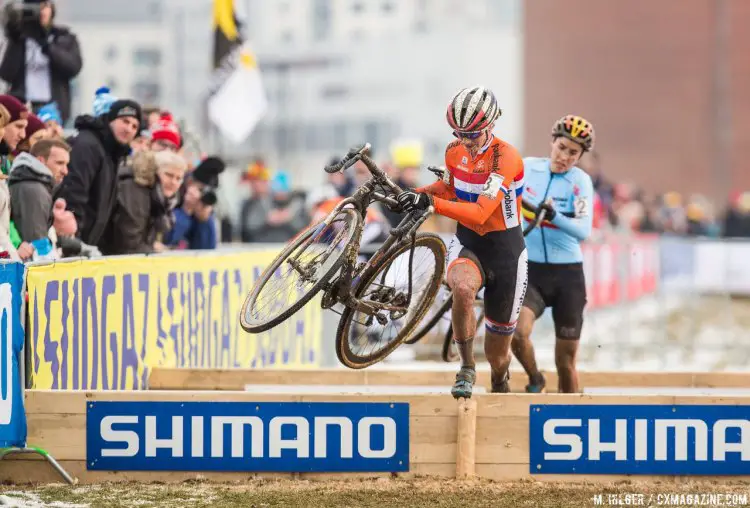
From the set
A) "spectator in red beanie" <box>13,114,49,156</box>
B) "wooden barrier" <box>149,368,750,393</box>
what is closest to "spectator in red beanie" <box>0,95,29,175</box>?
"spectator in red beanie" <box>13,114,49,156</box>

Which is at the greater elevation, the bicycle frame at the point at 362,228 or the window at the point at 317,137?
the window at the point at 317,137

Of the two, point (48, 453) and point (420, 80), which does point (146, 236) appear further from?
point (420, 80)

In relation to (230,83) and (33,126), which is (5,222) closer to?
(33,126)

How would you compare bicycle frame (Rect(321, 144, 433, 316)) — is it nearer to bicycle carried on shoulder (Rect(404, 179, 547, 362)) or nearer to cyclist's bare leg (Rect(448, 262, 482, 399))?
cyclist's bare leg (Rect(448, 262, 482, 399))

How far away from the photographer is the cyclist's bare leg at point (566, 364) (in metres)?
10.3

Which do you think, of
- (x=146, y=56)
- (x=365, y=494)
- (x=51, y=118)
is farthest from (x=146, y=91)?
(x=365, y=494)

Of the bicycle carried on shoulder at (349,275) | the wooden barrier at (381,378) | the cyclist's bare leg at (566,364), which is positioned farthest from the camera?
the wooden barrier at (381,378)

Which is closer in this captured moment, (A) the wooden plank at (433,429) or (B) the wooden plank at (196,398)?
(B) the wooden plank at (196,398)

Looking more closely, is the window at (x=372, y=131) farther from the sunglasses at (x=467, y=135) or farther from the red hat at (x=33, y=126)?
the sunglasses at (x=467, y=135)


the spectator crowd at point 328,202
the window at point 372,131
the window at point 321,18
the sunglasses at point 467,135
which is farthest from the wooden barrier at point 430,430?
the window at point 321,18

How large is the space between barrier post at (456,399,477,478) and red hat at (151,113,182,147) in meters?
4.82

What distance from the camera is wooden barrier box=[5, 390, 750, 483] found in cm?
874

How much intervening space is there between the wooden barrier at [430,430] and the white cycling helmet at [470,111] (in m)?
1.63

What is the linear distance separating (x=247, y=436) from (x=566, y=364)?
2621 millimetres
